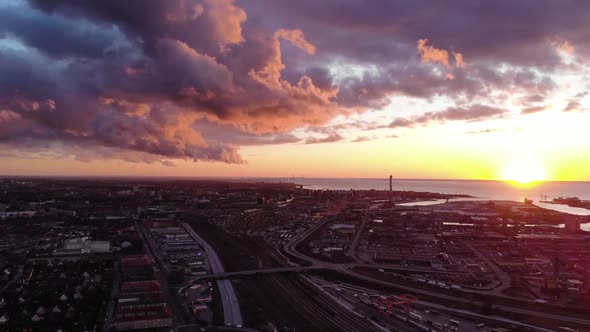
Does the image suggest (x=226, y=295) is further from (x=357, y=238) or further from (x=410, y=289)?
(x=357, y=238)

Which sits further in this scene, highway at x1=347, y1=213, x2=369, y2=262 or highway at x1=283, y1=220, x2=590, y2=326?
highway at x1=347, y1=213, x2=369, y2=262

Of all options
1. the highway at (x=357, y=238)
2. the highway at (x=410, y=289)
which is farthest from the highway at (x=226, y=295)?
the highway at (x=357, y=238)

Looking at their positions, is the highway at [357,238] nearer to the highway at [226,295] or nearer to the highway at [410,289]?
the highway at [410,289]

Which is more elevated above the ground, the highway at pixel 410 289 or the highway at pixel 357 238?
the highway at pixel 357 238

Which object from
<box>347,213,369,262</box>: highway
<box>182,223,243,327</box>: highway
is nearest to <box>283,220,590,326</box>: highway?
<box>347,213,369,262</box>: highway

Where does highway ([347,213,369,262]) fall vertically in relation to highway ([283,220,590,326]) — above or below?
above

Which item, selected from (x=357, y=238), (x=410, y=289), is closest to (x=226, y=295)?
(x=410, y=289)

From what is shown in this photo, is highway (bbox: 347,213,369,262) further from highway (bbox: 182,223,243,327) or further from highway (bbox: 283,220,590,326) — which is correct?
highway (bbox: 182,223,243,327)

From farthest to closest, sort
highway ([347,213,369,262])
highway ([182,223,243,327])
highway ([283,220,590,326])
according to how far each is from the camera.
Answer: highway ([347,213,369,262]) < highway ([283,220,590,326]) < highway ([182,223,243,327])

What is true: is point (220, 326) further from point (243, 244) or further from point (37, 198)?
point (37, 198)

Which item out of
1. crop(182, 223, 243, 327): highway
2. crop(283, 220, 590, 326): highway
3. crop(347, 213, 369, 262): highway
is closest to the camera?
crop(182, 223, 243, 327): highway
